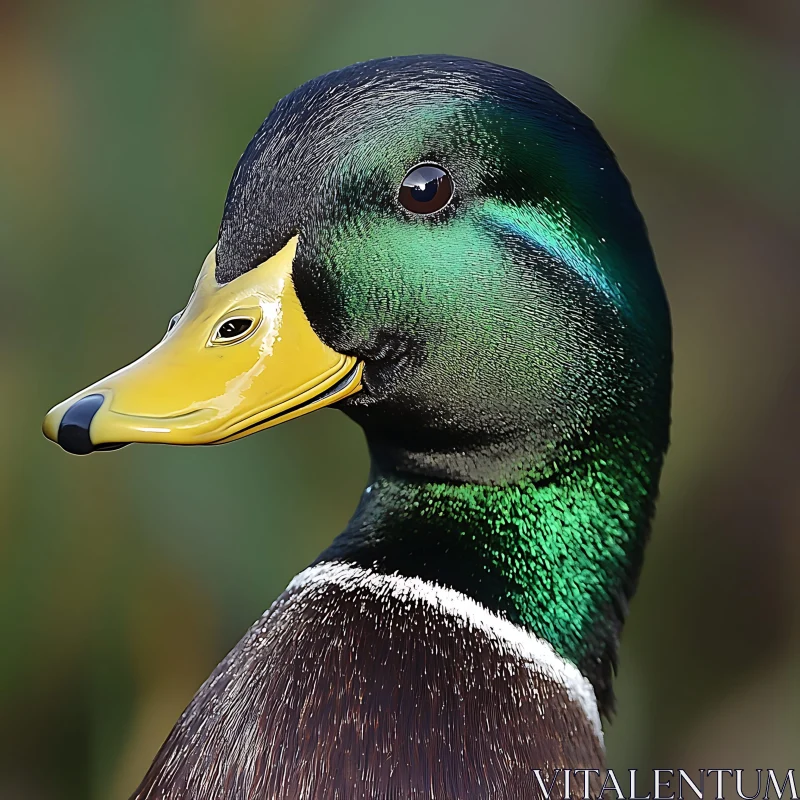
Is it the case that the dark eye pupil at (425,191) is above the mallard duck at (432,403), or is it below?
above

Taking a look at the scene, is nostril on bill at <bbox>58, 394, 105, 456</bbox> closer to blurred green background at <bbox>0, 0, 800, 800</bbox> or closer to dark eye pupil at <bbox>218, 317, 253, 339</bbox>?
dark eye pupil at <bbox>218, 317, 253, 339</bbox>

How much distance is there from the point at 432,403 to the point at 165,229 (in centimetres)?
97

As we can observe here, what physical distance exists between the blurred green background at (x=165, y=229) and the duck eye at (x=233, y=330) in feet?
2.91

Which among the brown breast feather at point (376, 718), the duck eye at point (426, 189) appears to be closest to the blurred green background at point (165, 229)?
the brown breast feather at point (376, 718)


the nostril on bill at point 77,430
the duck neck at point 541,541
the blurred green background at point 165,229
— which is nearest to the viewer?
the nostril on bill at point 77,430

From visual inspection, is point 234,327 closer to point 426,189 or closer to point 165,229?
point 426,189

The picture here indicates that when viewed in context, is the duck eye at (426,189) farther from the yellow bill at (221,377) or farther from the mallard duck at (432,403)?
the yellow bill at (221,377)

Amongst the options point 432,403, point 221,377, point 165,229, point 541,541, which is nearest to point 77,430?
point 221,377

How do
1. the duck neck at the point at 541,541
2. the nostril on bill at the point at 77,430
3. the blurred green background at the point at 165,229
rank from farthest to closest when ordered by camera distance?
the blurred green background at the point at 165,229, the duck neck at the point at 541,541, the nostril on bill at the point at 77,430

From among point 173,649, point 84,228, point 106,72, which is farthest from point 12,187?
point 173,649

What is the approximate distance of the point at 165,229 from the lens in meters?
1.80

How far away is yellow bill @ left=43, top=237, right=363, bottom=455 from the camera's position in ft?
2.83

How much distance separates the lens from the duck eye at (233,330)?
2.99 feet

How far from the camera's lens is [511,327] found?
96 centimetres
